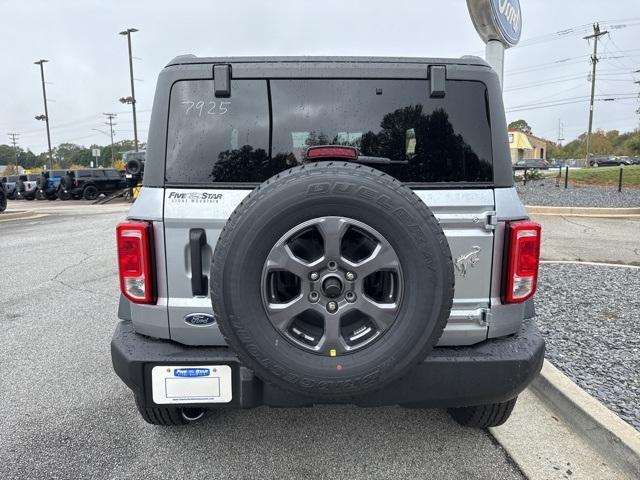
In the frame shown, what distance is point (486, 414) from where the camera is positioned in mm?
2666

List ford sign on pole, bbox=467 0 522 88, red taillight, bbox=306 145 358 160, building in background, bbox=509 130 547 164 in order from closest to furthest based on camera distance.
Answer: red taillight, bbox=306 145 358 160
ford sign on pole, bbox=467 0 522 88
building in background, bbox=509 130 547 164

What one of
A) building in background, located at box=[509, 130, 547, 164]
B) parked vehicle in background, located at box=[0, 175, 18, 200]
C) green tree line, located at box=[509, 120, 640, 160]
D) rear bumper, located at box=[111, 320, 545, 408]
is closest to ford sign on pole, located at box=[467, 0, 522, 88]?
rear bumper, located at box=[111, 320, 545, 408]

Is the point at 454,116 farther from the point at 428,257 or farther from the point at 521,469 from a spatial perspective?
the point at 521,469

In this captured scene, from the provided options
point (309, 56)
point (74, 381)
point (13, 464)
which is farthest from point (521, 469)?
point (74, 381)

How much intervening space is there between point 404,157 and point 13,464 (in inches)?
103

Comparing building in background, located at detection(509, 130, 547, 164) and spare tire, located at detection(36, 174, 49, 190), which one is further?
building in background, located at detection(509, 130, 547, 164)

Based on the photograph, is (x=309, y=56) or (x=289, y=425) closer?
(x=309, y=56)

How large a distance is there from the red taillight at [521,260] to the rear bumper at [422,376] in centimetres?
27

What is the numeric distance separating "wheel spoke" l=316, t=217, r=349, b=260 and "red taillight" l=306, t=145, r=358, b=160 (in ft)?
1.24

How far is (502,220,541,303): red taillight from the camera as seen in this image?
220 centimetres

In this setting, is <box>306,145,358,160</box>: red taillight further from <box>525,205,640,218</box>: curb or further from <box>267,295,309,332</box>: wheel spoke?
<box>525,205,640,218</box>: curb

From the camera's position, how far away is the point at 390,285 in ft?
6.55

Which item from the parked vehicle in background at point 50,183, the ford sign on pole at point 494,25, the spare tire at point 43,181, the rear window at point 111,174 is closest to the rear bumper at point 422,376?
the ford sign on pole at point 494,25

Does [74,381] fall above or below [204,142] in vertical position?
below
